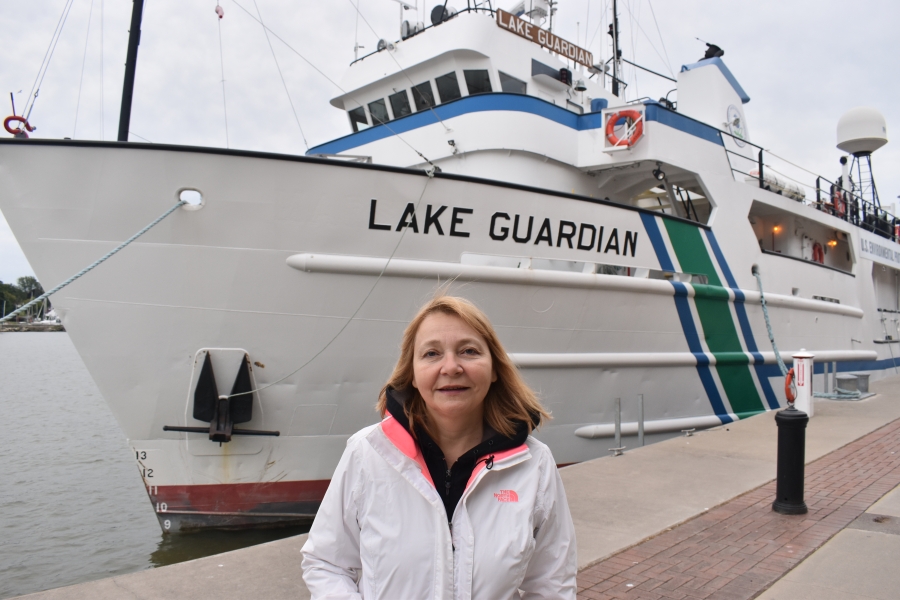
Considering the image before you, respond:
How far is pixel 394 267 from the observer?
Answer: 5023 mm

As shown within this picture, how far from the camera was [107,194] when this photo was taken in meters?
4.50

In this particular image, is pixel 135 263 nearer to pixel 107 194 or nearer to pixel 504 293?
pixel 107 194

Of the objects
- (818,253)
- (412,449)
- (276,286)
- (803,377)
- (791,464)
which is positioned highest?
(818,253)

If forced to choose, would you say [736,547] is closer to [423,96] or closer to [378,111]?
[423,96]

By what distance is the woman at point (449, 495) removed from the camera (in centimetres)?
140

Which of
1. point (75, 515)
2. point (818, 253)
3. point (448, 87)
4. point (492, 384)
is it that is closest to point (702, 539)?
point (492, 384)

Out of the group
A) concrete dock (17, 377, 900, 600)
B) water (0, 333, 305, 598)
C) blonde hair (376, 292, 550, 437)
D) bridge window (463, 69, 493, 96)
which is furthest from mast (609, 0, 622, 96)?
blonde hair (376, 292, 550, 437)

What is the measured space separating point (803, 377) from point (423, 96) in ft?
18.0

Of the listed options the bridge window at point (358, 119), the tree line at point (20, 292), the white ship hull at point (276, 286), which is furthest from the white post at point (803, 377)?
the tree line at point (20, 292)

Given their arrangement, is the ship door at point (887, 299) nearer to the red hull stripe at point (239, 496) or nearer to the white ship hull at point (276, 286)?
the white ship hull at point (276, 286)

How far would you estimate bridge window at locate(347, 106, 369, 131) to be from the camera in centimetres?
912

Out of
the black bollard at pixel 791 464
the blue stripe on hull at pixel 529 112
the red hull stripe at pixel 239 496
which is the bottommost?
the red hull stripe at pixel 239 496

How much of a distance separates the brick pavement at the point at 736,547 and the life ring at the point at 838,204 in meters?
7.33

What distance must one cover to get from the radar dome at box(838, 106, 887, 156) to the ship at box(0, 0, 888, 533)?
6.79m
